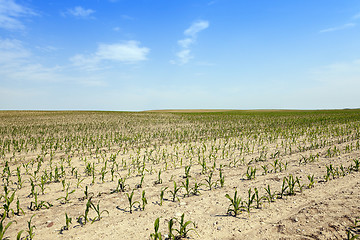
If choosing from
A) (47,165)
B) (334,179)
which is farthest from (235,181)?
(47,165)

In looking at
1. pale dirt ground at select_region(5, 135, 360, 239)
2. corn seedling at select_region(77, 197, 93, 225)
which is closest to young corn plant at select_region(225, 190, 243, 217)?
pale dirt ground at select_region(5, 135, 360, 239)

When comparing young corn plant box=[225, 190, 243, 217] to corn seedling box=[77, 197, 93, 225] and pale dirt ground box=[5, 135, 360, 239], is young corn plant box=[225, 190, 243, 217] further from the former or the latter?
corn seedling box=[77, 197, 93, 225]

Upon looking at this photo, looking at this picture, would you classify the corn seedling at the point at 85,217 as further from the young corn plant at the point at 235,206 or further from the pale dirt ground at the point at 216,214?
the young corn plant at the point at 235,206

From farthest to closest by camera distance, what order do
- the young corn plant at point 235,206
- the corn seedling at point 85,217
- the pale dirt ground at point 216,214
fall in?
the young corn plant at point 235,206 < the corn seedling at point 85,217 < the pale dirt ground at point 216,214

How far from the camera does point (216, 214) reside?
4.31m

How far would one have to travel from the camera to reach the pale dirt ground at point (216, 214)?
3629mm

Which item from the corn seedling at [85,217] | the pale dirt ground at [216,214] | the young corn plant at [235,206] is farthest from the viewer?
the young corn plant at [235,206]

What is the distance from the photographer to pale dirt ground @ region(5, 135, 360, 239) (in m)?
3.63

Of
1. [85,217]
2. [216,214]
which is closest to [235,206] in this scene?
[216,214]

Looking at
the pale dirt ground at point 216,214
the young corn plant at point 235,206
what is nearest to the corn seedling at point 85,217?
the pale dirt ground at point 216,214

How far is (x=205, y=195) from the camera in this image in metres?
5.32

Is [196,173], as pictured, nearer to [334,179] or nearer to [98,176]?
[98,176]

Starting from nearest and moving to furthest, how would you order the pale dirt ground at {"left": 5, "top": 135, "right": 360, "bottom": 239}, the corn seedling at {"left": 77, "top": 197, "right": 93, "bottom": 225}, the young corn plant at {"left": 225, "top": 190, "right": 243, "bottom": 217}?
the pale dirt ground at {"left": 5, "top": 135, "right": 360, "bottom": 239}, the corn seedling at {"left": 77, "top": 197, "right": 93, "bottom": 225}, the young corn plant at {"left": 225, "top": 190, "right": 243, "bottom": 217}

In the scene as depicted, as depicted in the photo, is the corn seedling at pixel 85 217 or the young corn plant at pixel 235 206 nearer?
the corn seedling at pixel 85 217
